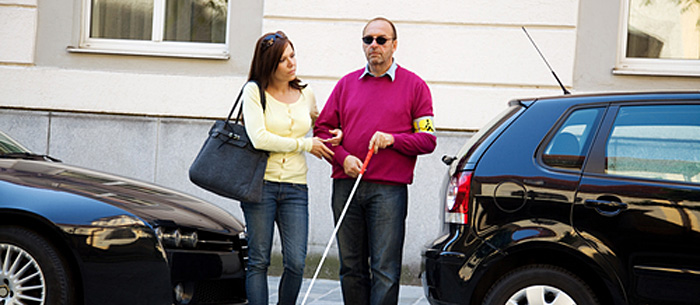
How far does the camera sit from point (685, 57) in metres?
8.07

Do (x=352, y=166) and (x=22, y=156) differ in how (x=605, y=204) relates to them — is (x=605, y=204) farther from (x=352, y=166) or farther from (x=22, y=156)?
(x=22, y=156)

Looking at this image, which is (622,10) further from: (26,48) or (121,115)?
(26,48)

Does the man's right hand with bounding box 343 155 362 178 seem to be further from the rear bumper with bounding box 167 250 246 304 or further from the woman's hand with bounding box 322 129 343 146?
the rear bumper with bounding box 167 250 246 304

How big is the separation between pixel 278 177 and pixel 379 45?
85 centimetres

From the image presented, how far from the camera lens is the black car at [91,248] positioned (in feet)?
14.2

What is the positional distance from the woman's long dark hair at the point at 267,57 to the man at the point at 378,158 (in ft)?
1.36

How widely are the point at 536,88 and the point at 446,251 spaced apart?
12.5ft

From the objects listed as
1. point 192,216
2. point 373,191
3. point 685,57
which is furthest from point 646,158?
point 685,57

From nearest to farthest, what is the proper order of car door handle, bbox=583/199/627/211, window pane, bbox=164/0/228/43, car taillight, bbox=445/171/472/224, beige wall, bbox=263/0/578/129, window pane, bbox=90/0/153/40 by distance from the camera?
1. car door handle, bbox=583/199/627/211
2. car taillight, bbox=445/171/472/224
3. beige wall, bbox=263/0/578/129
4. window pane, bbox=164/0/228/43
5. window pane, bbox=90/0/153/40

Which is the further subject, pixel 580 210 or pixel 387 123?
pixel 387 123

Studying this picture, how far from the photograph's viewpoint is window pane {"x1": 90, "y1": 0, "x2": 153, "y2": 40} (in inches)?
345

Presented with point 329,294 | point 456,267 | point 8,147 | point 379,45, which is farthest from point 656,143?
point 8,147

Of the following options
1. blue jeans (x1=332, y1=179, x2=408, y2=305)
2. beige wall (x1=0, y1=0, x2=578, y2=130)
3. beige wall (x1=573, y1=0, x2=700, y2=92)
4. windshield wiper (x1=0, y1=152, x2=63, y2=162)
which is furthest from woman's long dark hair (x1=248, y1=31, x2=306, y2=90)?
beige wall (x1=573, y1=0, x2=700, y2=92)

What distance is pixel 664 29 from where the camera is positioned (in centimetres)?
812
